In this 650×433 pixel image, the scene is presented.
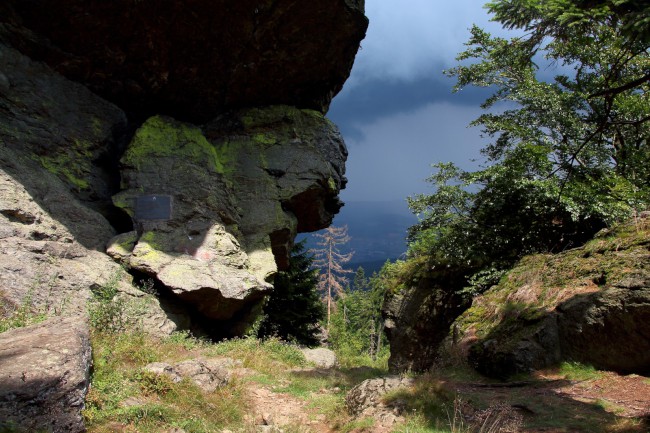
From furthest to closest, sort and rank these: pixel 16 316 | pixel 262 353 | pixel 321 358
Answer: pixel 321 358 → pixel 262 353 → pixel 16 316

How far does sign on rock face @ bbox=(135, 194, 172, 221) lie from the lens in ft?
43.7

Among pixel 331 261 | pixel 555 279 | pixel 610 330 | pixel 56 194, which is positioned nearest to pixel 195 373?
pixel 610 330

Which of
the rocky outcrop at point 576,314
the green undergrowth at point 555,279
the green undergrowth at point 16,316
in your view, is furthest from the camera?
the green undergrowth at point 555,279

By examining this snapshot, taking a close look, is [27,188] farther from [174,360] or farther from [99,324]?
[174,360]

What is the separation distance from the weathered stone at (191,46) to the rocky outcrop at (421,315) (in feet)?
32.6

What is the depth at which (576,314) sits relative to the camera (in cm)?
707

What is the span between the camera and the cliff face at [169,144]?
1159 cm

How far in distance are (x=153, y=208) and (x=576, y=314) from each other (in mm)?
12100

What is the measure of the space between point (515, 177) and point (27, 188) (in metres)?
13.7

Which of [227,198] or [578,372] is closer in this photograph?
[578,372]

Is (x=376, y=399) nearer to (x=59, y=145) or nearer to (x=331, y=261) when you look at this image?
(x=59, y=145)

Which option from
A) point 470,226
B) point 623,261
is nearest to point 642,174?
point 470,226

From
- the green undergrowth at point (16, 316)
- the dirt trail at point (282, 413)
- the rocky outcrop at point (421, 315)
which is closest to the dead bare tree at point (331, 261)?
the rocky outcrop at point (421, 315)

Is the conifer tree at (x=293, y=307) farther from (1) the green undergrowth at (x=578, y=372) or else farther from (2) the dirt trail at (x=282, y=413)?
(1) the green undergrowth at (x=578, y=372)
